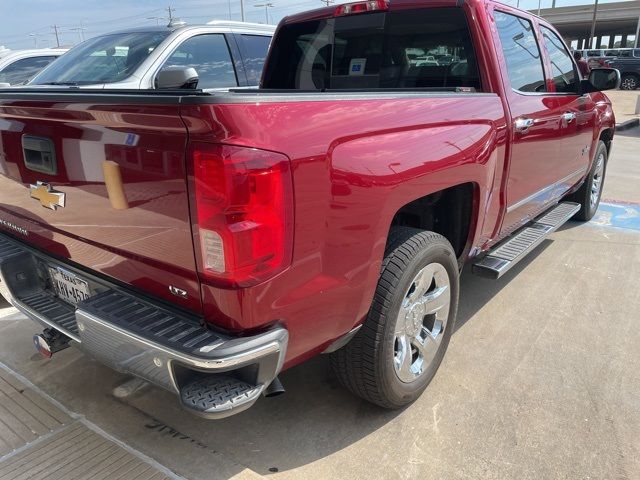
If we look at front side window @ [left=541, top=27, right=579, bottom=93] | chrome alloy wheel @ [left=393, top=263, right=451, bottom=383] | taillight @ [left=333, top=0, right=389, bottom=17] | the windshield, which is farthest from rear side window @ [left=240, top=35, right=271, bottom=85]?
chrome alloy wheel @ [left=393, top=263, right=451, bottom=383]

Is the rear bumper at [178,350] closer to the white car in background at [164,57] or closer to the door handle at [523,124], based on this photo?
the door handle at [523,124]

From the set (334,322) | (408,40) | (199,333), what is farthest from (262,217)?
(408,40)

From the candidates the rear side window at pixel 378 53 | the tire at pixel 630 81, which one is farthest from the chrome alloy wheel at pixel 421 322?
the tire at pixel 630 81

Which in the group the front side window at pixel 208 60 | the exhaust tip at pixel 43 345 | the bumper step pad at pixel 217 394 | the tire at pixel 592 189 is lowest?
the tire at pixel 592 189

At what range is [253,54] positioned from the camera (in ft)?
19.3

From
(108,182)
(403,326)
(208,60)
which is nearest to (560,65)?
(403,326)

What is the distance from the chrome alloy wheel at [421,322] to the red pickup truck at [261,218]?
12 mm

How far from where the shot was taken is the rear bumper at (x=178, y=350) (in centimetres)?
173

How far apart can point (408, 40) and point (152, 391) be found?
267 cm

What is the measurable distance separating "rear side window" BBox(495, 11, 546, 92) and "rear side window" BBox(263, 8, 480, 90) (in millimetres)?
309

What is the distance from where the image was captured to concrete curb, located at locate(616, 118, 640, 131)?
13584 mm

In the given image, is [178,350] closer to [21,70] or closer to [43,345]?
[43,345]

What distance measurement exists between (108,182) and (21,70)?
23.5 ft

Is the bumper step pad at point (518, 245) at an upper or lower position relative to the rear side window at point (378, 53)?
lower
